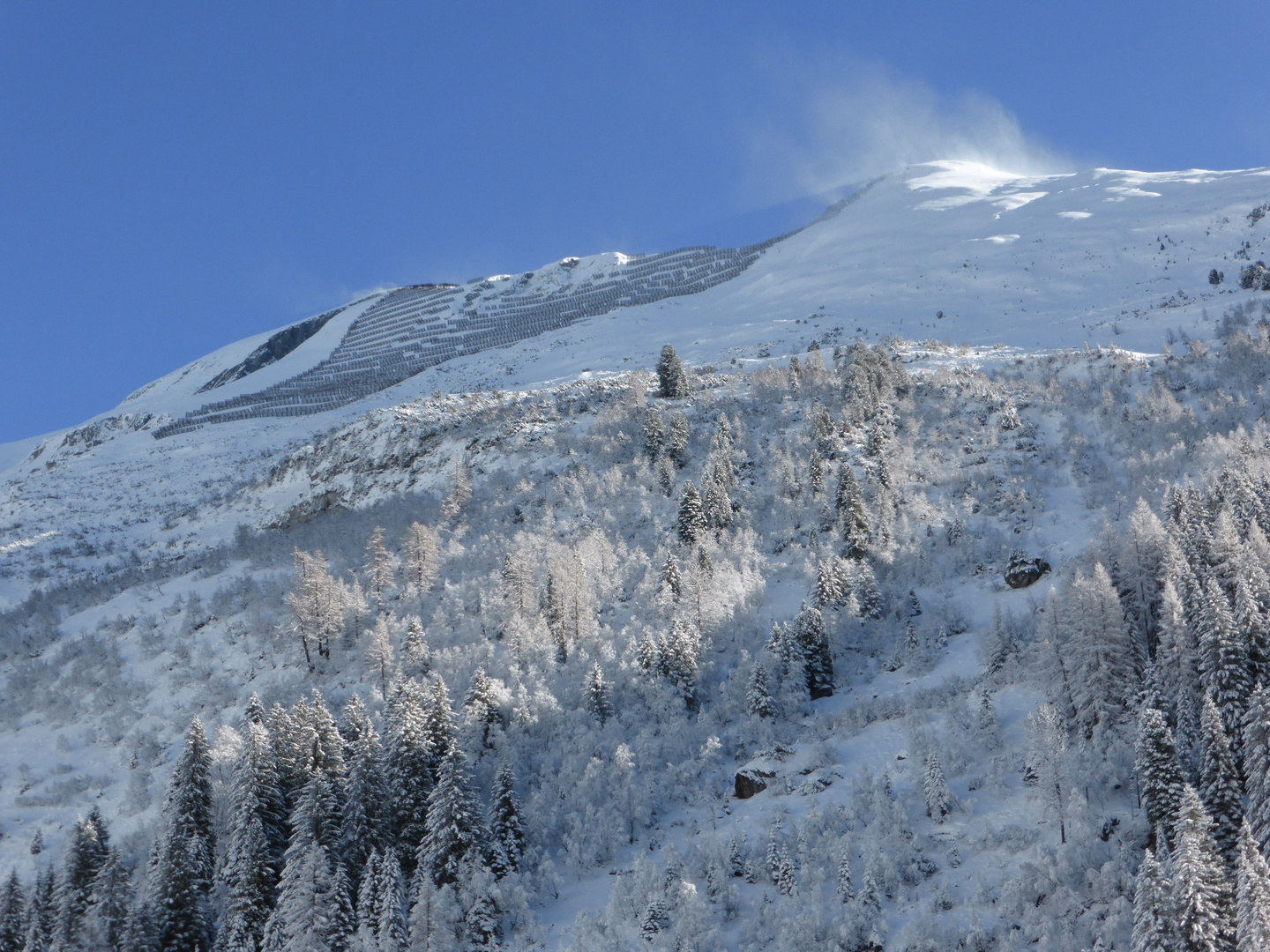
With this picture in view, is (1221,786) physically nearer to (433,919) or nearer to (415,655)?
(433,919)

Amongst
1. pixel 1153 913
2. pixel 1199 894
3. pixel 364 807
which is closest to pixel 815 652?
pixel 1153 913

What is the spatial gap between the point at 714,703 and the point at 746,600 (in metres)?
9.55

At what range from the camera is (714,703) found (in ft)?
163

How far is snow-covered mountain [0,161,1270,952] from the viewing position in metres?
35.0

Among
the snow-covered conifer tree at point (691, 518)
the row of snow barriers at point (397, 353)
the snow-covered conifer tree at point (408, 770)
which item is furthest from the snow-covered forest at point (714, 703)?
the row of snow barriers at point (397, 353)

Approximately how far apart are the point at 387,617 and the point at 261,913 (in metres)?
23.6

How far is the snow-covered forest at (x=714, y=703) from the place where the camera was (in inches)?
1276

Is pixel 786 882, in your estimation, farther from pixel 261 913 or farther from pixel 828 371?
pixel 828 371

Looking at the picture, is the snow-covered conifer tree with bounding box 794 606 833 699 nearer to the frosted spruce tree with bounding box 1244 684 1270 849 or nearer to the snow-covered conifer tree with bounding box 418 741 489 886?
the snow-covered conifer tree with bounding box 418 741 489 886

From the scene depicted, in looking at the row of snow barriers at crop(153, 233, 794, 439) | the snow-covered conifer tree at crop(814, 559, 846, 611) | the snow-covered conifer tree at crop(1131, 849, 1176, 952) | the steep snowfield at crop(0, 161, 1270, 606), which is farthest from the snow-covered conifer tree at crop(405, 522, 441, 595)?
the row of snow barriers at crop(153, 233, 794, 439)

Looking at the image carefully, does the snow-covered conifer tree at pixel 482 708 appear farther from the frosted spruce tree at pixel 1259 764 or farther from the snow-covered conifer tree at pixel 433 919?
the frosted spruce tree at pixel 1259 764

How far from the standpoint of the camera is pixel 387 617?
195 feet

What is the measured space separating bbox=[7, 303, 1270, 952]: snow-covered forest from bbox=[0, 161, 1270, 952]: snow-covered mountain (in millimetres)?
283

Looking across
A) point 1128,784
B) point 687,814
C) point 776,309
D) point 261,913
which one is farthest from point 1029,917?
point 776,309
